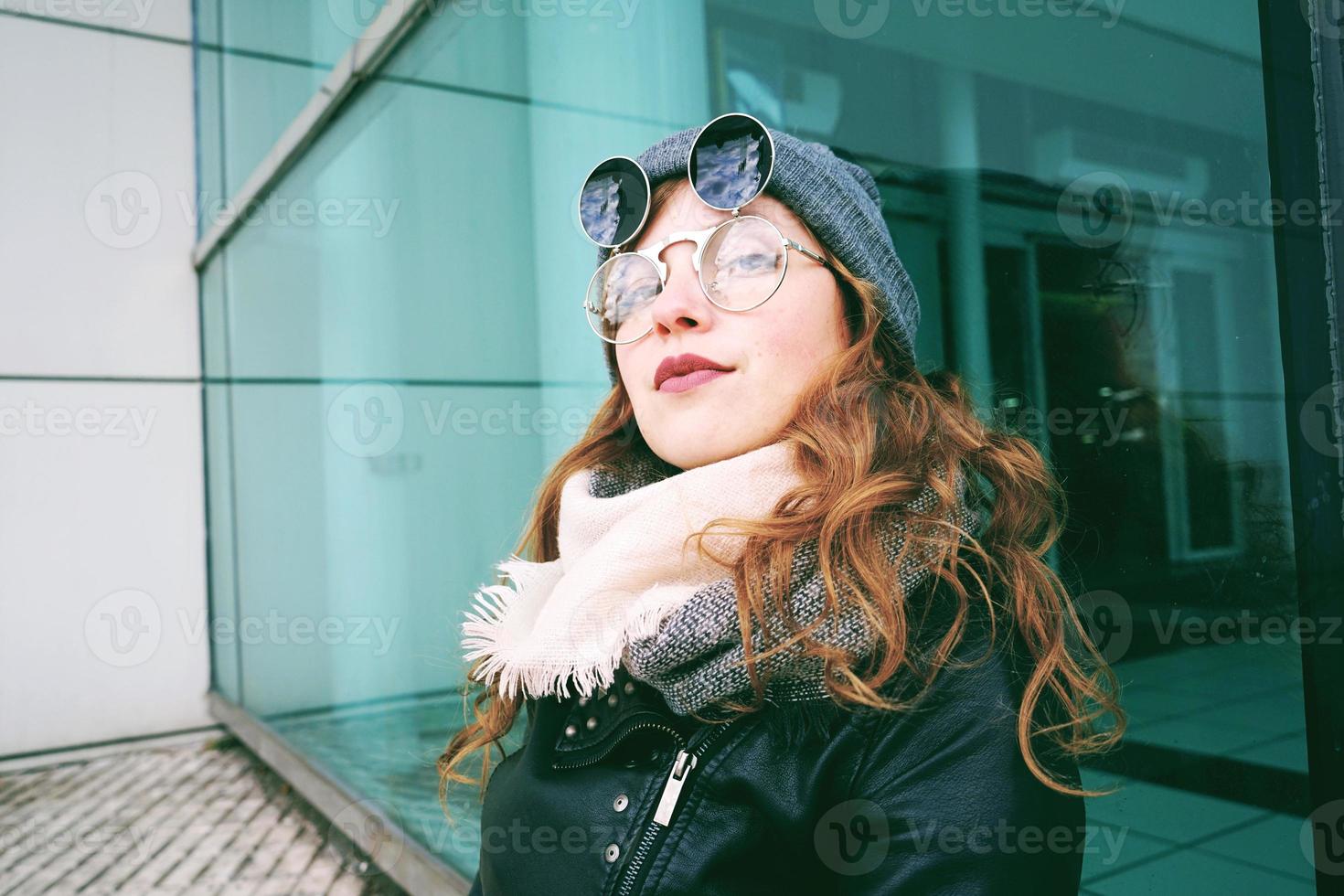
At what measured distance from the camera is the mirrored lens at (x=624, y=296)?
1.34m

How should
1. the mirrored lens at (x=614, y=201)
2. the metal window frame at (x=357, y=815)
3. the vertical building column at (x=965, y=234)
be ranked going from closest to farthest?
1. the mirrored lens at (x=614, y=201)
2. the vertical building column at (x=965, y=234)
3. the metal window frame at (x=357, y=815)

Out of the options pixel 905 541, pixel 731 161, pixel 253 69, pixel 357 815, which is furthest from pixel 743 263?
pixel 253 69

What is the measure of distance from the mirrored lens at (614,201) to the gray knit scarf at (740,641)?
59 centimetres

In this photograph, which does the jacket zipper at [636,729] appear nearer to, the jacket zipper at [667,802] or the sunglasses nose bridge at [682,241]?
the jacket zipper at [667,802]

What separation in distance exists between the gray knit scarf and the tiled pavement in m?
2.78

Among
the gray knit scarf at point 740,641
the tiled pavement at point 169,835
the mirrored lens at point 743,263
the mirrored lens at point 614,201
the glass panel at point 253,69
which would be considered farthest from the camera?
the glass panel at point 253,69

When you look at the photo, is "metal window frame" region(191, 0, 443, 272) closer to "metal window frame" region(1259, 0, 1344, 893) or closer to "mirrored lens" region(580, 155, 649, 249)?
"mirrored lens" region(580, 155, 649, 249)

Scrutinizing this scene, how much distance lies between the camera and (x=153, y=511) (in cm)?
616

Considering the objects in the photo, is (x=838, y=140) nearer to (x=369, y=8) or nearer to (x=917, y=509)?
(x=917, y=509)

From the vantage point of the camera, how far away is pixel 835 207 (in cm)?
131

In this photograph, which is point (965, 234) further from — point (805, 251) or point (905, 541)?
point (905, 541)

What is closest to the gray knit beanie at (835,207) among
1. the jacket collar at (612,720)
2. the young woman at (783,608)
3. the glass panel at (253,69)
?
the young woman at (783,608)

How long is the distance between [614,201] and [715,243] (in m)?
0.24

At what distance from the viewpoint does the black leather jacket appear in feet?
3.00
